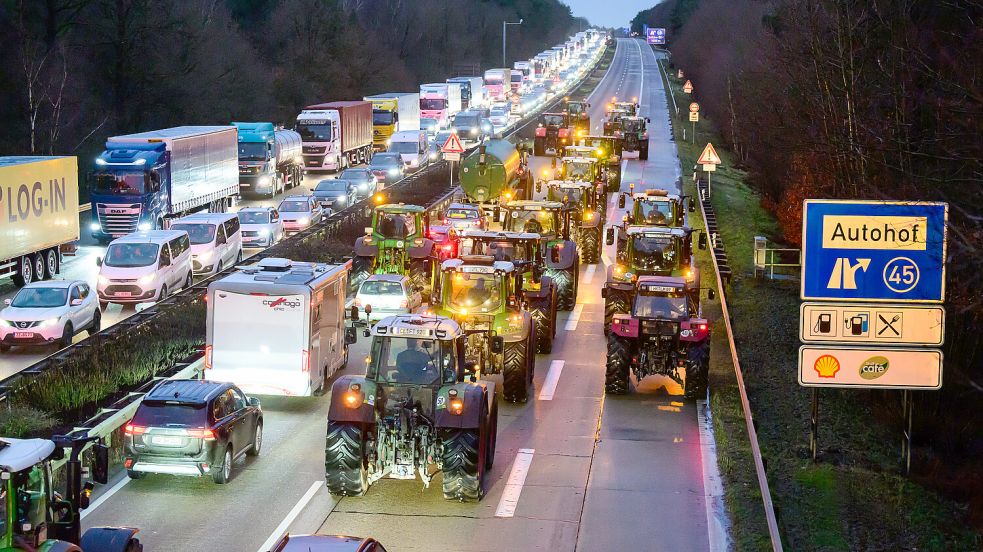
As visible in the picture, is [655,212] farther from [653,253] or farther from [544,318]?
[544,318]

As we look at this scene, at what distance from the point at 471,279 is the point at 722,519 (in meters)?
8.29

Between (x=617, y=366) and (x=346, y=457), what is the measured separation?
335 inches

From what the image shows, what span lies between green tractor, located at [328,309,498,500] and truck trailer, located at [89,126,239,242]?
27.5 meters

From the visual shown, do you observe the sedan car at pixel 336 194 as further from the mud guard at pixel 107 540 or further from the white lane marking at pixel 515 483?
the mud guard at pixel 107 540

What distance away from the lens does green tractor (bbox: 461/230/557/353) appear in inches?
1164

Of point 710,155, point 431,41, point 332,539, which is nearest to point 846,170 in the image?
point 710,155

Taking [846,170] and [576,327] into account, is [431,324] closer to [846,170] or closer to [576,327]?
[576,327]

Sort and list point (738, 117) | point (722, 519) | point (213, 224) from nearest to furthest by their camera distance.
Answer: point (722, 519), point (213, 224), point (738, 117)

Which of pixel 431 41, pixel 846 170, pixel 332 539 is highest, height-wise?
pixel 431 41

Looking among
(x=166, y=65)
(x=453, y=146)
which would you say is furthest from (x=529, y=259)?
(x=166, y=65)

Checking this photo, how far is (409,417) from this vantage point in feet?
60.3

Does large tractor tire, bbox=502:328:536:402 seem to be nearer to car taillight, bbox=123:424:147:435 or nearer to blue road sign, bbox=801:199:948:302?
blue road sign, bbox=801:199:948:302

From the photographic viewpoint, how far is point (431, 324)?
62.5 ft

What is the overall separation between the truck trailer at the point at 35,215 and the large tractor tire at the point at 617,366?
711 inches
